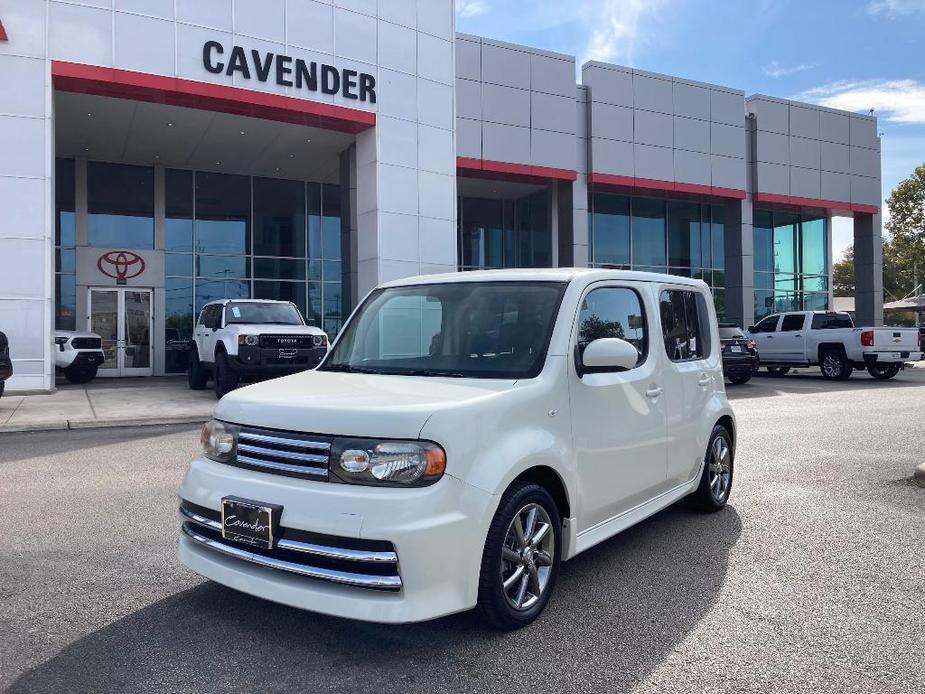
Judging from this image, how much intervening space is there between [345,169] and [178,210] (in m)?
6.30

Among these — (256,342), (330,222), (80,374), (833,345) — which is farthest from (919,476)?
(330,222)

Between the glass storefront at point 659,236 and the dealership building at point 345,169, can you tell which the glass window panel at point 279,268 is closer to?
the dealership building at point 345,169

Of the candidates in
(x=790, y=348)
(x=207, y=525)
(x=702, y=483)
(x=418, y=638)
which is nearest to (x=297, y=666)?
(x=418, y=638)

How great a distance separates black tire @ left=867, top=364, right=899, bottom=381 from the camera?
19.8m

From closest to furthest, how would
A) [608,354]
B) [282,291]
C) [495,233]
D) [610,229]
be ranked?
[608,354]
[282,291]
[610,229]
[495,233]

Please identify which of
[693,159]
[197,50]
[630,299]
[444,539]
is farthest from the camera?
[693,159]

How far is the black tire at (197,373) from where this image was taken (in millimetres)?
16406

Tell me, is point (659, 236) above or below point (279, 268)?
above

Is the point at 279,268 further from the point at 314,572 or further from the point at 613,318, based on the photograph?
the point at 314,572

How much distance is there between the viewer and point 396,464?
3119 mm

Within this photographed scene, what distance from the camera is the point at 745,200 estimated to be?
28.3 metres

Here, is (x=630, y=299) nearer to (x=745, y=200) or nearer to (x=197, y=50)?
(x=197, y=50)

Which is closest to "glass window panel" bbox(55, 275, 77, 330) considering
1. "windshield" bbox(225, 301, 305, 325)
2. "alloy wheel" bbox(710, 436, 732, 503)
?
"windshield" bbox(225, 301, 305, 325)

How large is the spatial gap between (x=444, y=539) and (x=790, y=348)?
20246 mm
